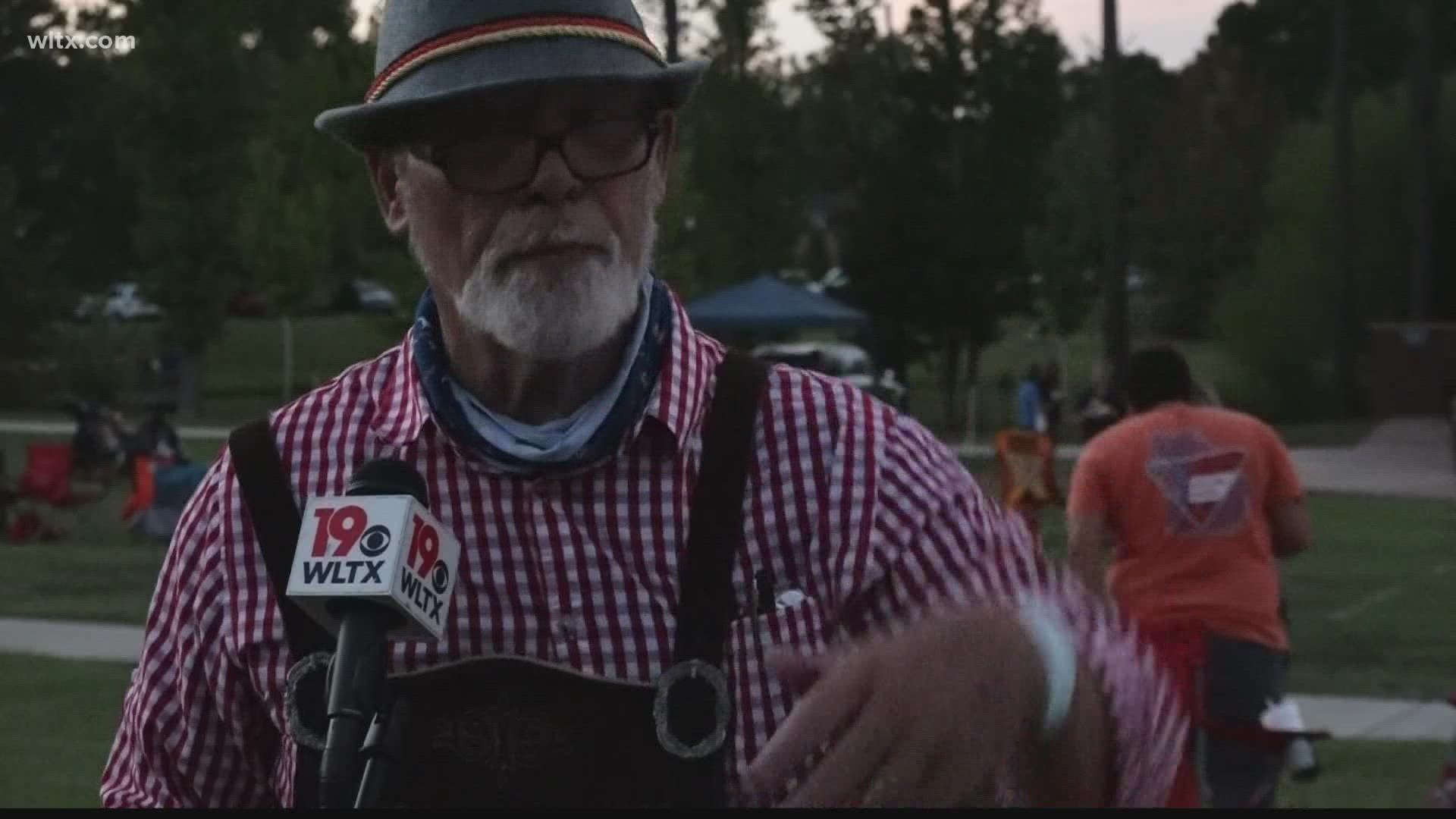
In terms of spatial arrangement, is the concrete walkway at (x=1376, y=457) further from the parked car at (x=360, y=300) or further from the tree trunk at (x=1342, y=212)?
the parked car at (x=360, y=300)

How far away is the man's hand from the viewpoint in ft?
6.27

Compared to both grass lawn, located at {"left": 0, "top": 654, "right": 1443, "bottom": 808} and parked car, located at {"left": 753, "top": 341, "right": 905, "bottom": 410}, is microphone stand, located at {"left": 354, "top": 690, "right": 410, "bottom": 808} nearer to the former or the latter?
grass lawn, located at {"left": 0, "top": 654, "right": 1443, "bottom": 808}

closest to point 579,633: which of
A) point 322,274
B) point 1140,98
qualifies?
point 322,274

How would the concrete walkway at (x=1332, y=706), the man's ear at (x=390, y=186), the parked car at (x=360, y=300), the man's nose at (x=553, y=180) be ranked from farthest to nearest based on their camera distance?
the parked car at (x=360, y=300) < the concrete walkway at (x=1332, y=706) < the man's ear at (x=390, y=186) < the man's nose at (x=553, y=180)

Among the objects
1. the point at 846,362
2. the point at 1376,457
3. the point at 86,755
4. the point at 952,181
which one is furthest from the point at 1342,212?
the point at 86,755

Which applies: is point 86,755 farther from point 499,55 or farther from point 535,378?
point 499,55

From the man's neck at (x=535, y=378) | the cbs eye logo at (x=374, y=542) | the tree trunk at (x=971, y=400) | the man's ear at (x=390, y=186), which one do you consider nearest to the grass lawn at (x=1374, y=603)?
the man's ear at (x=390, y=186)

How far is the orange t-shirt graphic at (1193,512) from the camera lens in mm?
8164

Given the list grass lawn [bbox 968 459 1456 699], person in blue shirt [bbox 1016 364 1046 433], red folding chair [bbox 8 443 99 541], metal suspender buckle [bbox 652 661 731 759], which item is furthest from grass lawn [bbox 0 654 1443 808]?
person in blue shirt [bbox 1016 364 1046 433]

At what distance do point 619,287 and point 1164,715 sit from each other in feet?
2.33

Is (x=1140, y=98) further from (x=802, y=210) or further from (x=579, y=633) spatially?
(x=579, y=633)

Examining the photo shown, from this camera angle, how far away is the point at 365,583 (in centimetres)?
219

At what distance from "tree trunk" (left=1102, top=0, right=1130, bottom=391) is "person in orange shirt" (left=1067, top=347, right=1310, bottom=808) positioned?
2430 centimetres

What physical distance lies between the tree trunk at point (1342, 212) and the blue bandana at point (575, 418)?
39598mm
